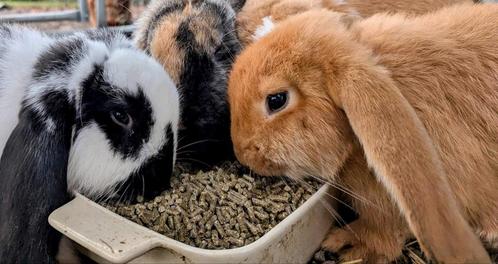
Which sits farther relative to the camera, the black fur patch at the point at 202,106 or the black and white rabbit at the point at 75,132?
the black fur patch at the point at 202,106

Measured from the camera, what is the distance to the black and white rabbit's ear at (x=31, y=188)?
3.37 ft

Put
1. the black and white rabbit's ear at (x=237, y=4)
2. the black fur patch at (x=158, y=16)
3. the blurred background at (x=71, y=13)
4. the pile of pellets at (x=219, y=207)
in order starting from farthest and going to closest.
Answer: the blurred background at (x=71, y=13)
the black and white rabbit's ear at (x=237, y=4)
the black fur patch at (x=158, y=16)
the pile of pellets at (x=219, y=207)

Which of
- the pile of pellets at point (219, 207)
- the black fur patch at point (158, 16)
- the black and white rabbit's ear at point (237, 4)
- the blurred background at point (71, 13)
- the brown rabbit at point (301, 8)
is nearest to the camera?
the pile of pellets at point (219, 207)

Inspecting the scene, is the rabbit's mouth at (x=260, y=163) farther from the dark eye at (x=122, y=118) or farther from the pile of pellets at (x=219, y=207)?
the dark eye at (x=122, y=118)

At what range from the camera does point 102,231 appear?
103 centimetres

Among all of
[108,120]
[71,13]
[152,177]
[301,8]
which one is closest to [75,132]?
[108,120]

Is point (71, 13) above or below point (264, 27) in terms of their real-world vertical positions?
below

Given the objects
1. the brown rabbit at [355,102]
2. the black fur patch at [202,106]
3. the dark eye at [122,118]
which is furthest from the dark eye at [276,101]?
the dark eye at [122,118]

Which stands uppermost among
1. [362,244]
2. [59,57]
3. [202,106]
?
[59,57]

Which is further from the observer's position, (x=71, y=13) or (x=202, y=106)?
(x=71, y=13)

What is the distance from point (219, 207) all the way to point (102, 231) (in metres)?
0.27

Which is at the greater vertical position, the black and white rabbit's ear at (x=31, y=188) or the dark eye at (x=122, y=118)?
the dark eye at (x=122, y=118)

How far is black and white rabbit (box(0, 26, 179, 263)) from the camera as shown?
1.05 m

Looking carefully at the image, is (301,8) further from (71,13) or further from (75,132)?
(71,13)
